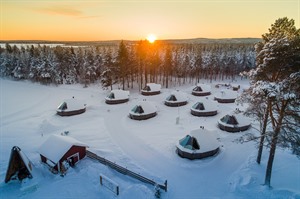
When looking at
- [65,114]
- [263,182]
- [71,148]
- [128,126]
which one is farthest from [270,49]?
[65,114]

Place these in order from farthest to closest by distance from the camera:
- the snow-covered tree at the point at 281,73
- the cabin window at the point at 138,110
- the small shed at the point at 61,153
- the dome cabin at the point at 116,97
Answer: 1. the dome cabin at the point at 116,97
2. the cabin window at the point at 138,110
3. the small shed at the point at 61,153
4. the snow-covered tree at the point at 281,73

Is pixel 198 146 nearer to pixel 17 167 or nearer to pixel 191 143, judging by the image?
pixel 191 143

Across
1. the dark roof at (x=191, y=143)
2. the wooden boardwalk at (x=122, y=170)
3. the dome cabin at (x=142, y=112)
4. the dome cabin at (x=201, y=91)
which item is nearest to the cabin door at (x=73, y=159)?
the wooden boardwalk at (x=122, y=170)

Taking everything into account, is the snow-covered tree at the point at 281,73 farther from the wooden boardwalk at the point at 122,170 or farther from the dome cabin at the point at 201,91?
the dome cabin at the point at 201,91

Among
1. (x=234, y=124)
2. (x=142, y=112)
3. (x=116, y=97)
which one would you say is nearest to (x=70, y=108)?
(x=116, y=97)

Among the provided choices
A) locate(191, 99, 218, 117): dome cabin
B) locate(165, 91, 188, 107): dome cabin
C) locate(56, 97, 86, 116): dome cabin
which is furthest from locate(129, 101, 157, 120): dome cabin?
locate(56, 97, 86, 116): dome cabin

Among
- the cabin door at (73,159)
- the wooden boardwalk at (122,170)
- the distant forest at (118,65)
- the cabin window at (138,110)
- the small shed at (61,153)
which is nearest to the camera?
the wooden boardwalk at (122,170)

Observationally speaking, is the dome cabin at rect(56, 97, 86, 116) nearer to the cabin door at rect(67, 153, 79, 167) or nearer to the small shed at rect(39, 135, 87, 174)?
the small shed at rect(39, 135, 87, 174)
